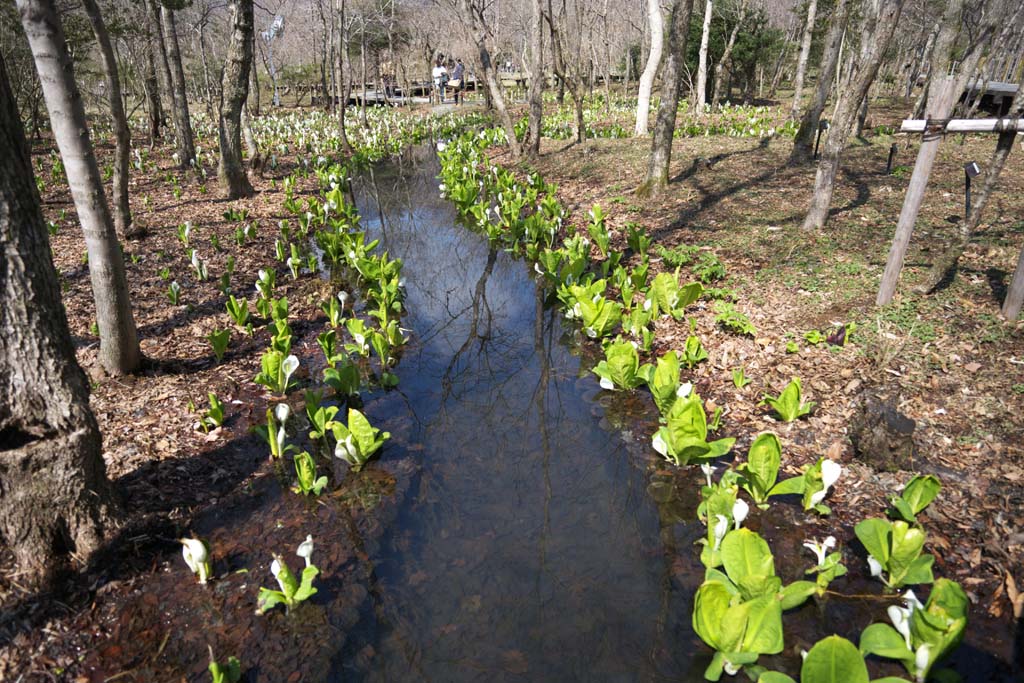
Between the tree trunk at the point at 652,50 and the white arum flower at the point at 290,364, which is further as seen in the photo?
the tree trunk at the point at 652,50

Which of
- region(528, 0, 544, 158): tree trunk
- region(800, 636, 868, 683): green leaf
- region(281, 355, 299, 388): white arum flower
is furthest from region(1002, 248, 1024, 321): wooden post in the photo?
region(528, 0, 544, 158): tree trunk

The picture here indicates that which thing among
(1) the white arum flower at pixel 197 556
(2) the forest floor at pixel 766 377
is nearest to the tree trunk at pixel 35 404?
(2) the forest floor at pixel 766 377

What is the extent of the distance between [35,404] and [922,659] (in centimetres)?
367

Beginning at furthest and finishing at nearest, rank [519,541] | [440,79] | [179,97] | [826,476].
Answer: [440,79]
[179,97]
[519,541]
[826,476]

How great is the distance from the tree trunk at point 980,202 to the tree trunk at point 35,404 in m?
5.40

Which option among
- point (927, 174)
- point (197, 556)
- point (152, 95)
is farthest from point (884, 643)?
point (152, 95)

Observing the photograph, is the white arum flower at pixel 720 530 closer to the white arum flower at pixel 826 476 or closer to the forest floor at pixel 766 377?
the white arum flower at pixel 826 476

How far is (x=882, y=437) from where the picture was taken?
339 cm

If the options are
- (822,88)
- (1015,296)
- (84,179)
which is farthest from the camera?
(822,88)

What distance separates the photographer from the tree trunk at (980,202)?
3996 millimetres

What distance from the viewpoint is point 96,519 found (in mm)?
2811

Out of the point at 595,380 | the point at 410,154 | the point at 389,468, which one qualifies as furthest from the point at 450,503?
the point at 410,154

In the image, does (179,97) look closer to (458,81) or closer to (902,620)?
(902,620)

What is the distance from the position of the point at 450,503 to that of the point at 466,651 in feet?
3.31
